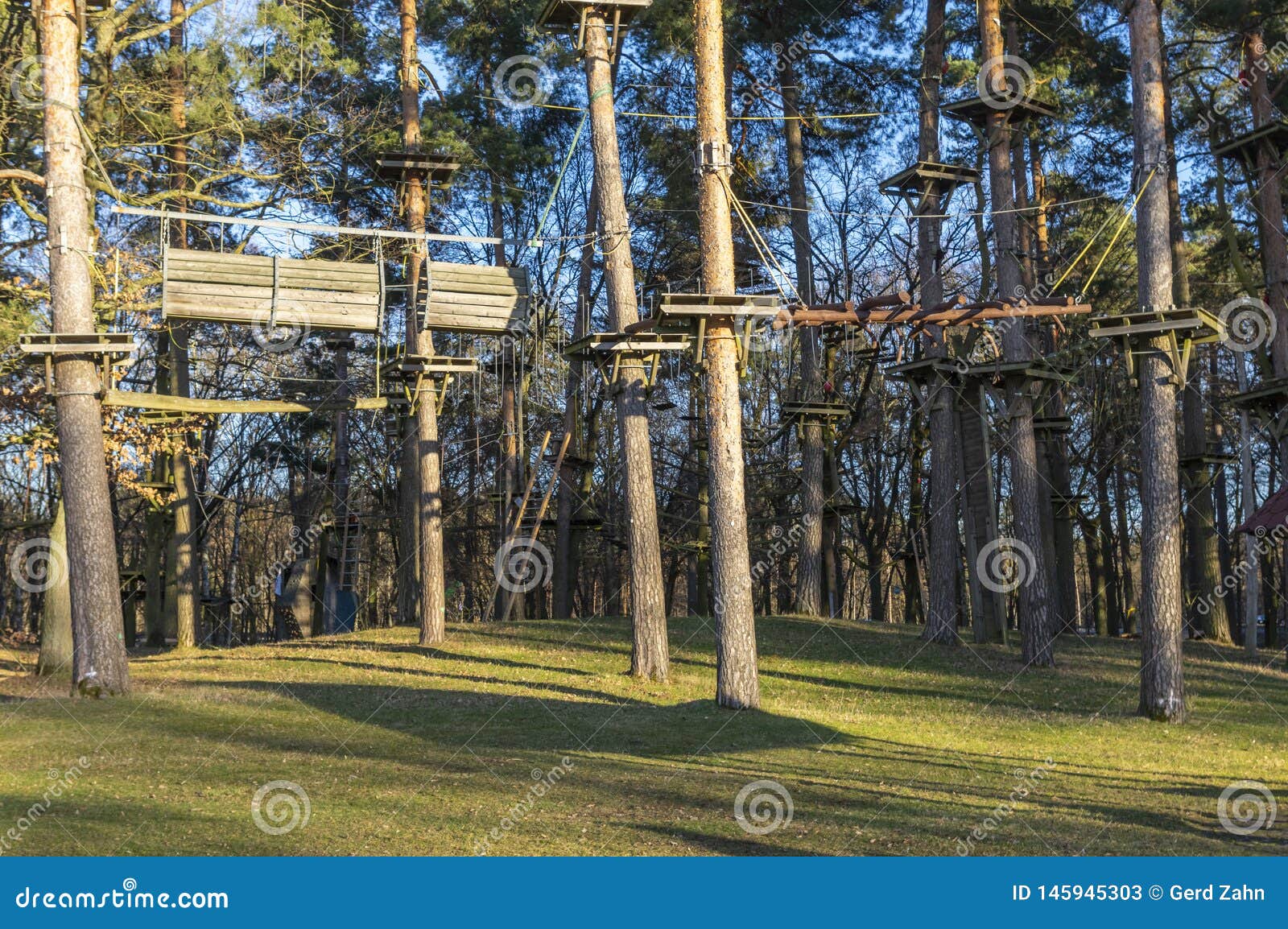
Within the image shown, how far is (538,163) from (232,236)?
7347 millimetres

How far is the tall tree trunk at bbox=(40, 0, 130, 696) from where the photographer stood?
14.5m

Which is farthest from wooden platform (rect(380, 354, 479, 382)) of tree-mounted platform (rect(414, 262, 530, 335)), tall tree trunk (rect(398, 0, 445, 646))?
tree-mounted platform (rect(414, 262, 530, 335))

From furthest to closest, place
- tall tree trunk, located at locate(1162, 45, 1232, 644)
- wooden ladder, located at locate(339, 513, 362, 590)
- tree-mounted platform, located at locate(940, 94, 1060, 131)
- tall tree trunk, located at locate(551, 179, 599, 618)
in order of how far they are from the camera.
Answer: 1. wooden ladder, located at locate(339, 513, 362, 590)
2. tall tree trunk, located at locate(551, 179, 599, 618)
3. tall tree trunk, located at locate(1162, 45, 1232, 644)
4. tree-mounted platform, located at locate(940, 94, 1060, 131)

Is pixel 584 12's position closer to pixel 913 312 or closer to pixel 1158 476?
A: pixel 913 312

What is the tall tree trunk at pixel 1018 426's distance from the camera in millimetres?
19531

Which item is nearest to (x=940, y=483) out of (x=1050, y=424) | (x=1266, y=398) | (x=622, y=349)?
(x=1050, y=424)

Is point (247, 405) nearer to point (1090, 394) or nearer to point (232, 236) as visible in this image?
point (232, 236)

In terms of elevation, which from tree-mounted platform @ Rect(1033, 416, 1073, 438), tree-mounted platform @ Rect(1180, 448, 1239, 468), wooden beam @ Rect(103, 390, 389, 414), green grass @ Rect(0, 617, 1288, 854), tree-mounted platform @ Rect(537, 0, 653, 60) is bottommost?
green grass @ Rect(0, 617, 1288, 854)

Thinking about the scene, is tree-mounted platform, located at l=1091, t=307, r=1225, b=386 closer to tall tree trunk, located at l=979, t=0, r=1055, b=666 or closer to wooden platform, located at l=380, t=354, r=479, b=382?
tall tree trunk, located at l=979, t=0, r=1055, b=666

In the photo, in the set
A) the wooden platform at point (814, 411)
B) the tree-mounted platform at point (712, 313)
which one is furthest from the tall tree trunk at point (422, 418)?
the wooden platform at point (814, 411)

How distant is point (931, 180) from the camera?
21.1 metres

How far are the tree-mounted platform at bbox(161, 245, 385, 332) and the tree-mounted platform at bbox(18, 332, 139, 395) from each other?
24.0 inches

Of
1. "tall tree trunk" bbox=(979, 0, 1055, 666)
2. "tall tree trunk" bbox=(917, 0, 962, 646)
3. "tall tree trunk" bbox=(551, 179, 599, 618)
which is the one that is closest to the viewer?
"tall tree trunk" bbox=(979, 0, 1055, 666)

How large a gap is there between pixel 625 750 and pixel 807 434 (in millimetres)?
13411
